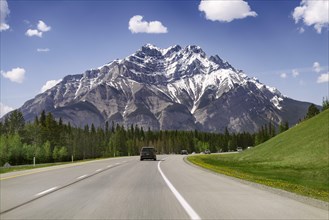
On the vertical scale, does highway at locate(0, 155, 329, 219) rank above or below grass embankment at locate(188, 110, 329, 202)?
below

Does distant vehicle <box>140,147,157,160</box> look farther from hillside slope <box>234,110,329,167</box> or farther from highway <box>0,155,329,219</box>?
highway <box>0,155,329,219</box>

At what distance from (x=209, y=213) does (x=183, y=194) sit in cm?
455

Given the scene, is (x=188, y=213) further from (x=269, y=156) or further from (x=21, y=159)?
(x=21, y=159)

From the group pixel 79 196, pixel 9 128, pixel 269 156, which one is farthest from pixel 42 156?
pixel 79 196

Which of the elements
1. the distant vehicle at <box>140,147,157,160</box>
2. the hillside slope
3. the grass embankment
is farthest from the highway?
the hillside slope

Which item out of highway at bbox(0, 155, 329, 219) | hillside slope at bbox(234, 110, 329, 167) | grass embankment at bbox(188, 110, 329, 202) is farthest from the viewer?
hillside slope at bbox(234, 110, 329, 167)

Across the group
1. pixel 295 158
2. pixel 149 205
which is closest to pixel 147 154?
pixel 295 158

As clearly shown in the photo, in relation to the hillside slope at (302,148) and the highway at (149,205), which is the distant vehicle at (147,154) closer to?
the hillside slope at (302,148)

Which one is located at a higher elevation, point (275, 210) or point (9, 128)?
point (9, 128)

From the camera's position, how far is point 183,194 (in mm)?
14922

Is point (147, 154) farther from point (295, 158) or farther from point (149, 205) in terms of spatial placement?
point (149, 205)

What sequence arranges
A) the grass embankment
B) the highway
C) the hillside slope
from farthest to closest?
the hillside slope, the grass embankment, the highway

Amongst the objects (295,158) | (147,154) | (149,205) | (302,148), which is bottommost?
(149,205)

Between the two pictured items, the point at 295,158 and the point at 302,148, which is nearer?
the point at 295,158
